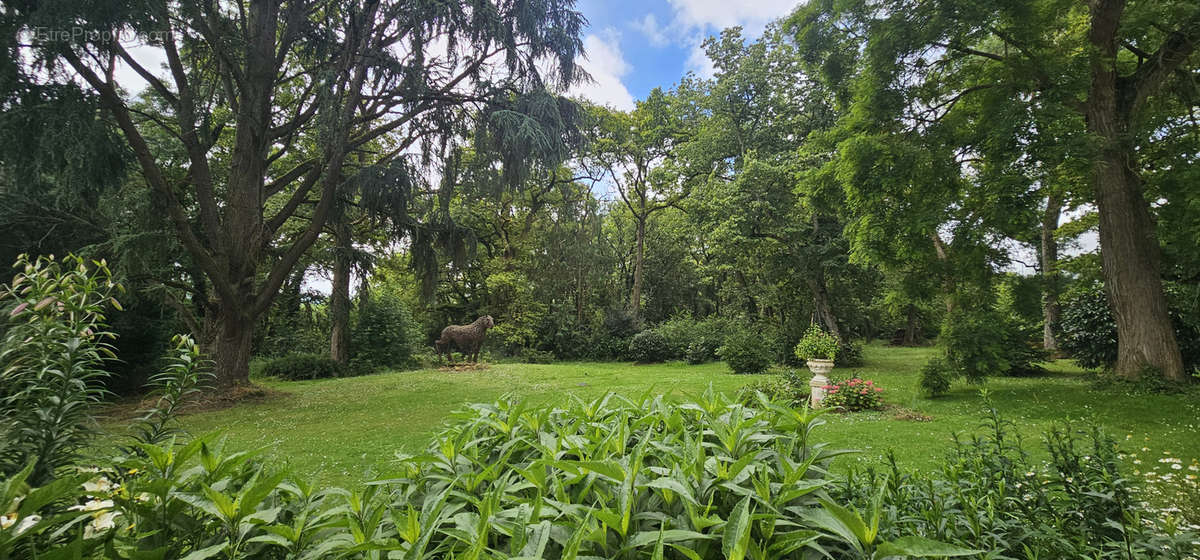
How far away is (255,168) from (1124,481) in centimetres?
1215

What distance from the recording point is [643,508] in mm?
1057

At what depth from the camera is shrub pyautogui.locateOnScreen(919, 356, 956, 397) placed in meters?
8.22

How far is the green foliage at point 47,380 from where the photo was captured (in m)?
1.26

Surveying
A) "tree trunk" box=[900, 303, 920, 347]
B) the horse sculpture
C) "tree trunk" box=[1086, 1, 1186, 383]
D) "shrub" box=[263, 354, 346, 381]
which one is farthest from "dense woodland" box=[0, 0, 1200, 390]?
"tree trunk" box=[900, 303, 920, 347]

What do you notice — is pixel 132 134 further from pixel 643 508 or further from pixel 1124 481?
pixel 1124 481

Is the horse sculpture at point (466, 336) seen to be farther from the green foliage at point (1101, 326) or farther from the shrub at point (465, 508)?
the green foliage at point (1101, 326)

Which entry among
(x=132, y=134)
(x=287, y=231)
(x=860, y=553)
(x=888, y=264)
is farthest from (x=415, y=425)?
(x=287, y=231)

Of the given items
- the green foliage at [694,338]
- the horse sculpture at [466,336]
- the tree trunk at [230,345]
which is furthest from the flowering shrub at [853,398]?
the tree trunk at [230,345]

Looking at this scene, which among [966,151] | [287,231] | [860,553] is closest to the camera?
[860,553]

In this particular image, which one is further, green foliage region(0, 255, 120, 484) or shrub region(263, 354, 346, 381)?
shrub region(263, 354, 346, 381)

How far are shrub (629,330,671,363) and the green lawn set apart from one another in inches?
215

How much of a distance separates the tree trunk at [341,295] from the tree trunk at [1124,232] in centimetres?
1408

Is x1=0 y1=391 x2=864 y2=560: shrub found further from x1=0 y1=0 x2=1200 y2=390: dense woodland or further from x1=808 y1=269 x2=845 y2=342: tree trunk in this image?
x1=808 y1=269 x2=845 y2=342: tree trunk

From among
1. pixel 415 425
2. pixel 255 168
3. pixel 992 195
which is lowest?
pixel 415 425
